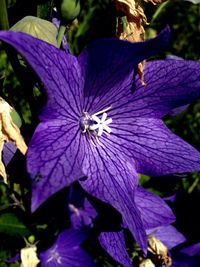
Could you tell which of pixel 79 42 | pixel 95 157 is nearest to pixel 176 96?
pixel 95 157

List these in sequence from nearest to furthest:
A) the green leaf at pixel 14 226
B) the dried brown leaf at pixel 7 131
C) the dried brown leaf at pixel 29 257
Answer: the dried brown leaf at pixel 7 131
the dried brown leaf at pixel 29 257
the green leaf at pixel 14 226

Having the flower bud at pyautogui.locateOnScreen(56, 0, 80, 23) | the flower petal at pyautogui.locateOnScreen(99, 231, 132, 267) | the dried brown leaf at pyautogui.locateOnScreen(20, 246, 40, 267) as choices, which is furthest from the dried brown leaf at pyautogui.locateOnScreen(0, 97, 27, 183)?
the dried brown leaf at pyautogui.locateOnScreen(20, 246, 40, 267)

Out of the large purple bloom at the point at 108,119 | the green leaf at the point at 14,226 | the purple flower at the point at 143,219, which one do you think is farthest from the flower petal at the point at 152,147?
the green leaf at the point at 14,226

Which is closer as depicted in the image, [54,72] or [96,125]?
[54,72]

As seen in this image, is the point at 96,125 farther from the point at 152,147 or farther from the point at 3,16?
the point at 3,16

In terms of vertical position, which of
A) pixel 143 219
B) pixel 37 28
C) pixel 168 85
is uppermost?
pixel 37 28

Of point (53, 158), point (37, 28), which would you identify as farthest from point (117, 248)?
point (37, 28)

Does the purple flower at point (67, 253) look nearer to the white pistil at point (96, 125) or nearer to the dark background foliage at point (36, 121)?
the dark background foliage at point (36, 121)
